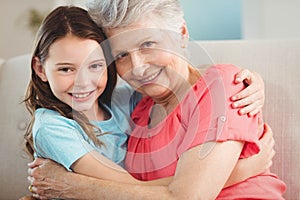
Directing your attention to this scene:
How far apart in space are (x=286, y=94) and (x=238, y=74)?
0.32 m

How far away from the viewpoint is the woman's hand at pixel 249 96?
126cm

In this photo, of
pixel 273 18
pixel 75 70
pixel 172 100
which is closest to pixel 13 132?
pixel 75 70

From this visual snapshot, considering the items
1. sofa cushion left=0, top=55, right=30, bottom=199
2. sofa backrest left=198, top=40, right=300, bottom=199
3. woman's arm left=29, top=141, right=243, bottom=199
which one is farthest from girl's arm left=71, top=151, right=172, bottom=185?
sofa cushion left=0, top=55, right=30, bottom=199

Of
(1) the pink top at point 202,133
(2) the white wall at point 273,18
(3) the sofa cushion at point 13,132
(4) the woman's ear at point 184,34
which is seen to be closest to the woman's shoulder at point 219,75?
(1) the pink top at point 202,133

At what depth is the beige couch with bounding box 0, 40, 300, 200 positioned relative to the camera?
5.01 feet

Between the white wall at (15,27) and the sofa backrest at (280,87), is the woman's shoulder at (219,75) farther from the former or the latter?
the white wall at (15,27)

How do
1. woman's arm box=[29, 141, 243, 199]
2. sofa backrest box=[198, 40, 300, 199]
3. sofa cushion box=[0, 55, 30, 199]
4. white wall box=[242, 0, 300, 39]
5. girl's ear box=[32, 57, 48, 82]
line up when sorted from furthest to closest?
white wall box=[242, 0, 300, 39], sofa cushion box=[0, 55, 30, 199], sofa backrest box=[198, 40, 300, 199], girl's ear box=[32, 57, 48, 82], woman's arm box=[29, 141, 243, 199]

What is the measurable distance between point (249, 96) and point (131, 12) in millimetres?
375

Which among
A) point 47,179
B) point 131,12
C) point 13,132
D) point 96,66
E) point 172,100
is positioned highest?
point 131,12

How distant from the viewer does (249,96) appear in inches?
51.4

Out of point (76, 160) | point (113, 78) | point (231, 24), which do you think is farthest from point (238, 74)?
point (231, 24)

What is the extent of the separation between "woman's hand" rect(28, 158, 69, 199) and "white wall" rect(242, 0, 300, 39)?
162cm

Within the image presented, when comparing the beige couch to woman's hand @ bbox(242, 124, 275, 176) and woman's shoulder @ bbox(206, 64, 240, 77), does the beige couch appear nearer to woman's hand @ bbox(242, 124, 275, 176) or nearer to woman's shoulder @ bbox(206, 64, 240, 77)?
woman's hand @ bbox(242, 124, 275, 176)

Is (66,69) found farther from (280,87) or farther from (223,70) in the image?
(280,87)
